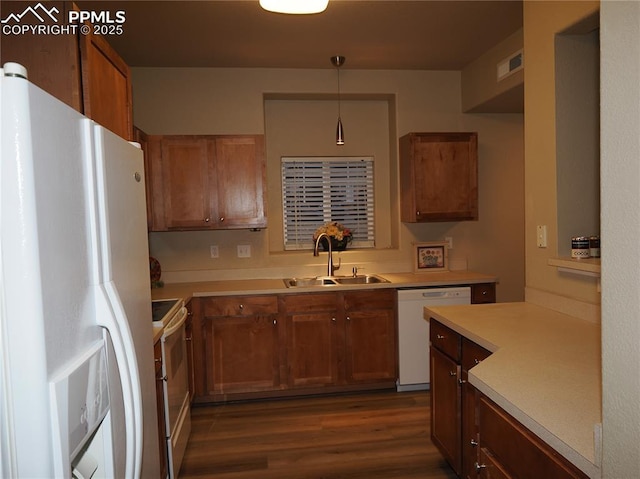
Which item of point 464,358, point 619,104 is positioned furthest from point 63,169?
point 464,358

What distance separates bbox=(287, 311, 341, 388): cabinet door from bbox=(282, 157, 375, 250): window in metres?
0.99

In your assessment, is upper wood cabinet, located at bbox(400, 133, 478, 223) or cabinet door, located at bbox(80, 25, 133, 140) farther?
upper wood cabinet, located at bbox(400, 133, 478, 223)

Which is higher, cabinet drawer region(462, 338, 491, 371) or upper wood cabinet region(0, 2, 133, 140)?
upper wood cabinet region(0, 2, 133, 140)

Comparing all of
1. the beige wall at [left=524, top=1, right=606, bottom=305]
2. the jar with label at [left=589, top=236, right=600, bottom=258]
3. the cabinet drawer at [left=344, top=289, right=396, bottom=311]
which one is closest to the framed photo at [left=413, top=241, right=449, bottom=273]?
the cabinet drawer at [left=344, top=289, right=396, bottom=311]

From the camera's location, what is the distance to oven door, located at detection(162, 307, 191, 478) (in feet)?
7.22

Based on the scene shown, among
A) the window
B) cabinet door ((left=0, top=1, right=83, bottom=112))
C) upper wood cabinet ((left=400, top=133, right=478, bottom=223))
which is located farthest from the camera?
the window

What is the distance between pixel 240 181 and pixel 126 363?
2.64m

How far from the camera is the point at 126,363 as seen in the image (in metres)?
0.96

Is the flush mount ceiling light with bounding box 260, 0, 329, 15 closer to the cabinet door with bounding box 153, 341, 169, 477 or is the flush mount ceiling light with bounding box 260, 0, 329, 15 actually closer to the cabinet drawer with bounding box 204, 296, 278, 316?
the cabinet door with bounding box 153, 341, 169, 477

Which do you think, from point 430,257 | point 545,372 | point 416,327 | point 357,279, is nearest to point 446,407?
point 545,372

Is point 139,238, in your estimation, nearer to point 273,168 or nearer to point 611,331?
point 611,331

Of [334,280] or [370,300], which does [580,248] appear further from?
[334,280]

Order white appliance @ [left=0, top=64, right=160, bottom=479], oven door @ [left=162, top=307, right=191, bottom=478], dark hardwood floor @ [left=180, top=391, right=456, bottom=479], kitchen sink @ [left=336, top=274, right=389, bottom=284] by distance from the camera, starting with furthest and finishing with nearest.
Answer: kitchen sink @ [left=336, top=274, right=389, bottom=284] → dark hardwood floor @ [left=180, top=391, right=456, bottom=479] → oven door @ [left=162, top=307, right=191, bottom=478] → white appliance @ [left=0, top=64, right=160, bottom=479]

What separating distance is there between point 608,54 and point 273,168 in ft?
11.4
